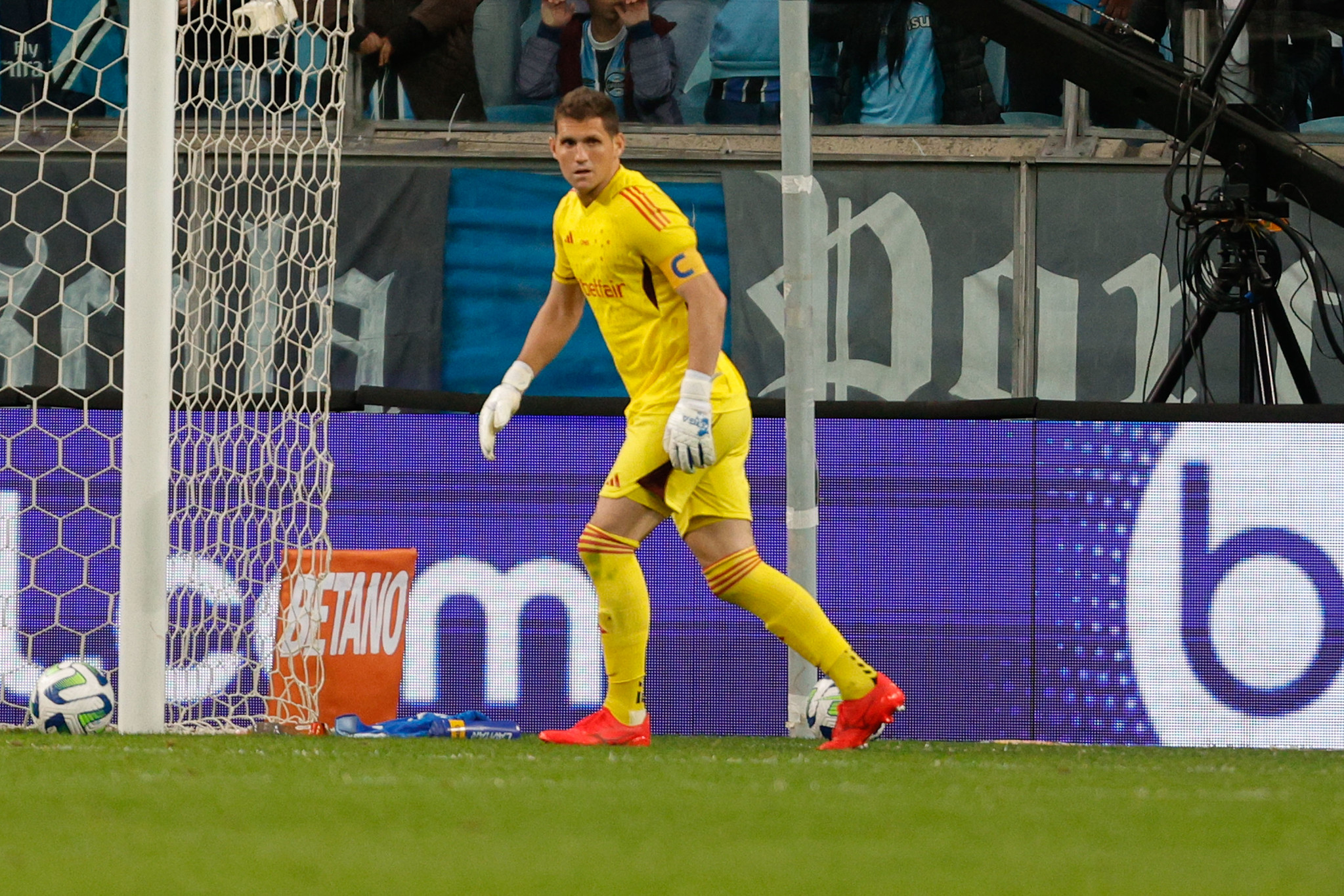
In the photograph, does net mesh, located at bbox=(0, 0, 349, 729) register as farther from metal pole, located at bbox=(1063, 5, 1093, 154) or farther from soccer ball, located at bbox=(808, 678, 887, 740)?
metal pole, located at bbox=(1063, 5, 1093, 154)

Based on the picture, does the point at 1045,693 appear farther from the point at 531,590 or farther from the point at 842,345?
the point at 842,345

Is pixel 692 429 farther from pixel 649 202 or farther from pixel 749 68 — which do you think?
pixel 749 68

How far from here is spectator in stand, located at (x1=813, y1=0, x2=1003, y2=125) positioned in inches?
413

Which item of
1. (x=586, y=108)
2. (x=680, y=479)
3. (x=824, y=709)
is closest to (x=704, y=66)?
(x=586, y=108)

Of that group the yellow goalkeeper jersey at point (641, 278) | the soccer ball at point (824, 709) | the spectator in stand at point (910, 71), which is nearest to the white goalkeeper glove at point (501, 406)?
the yellow goalkeeper jersey at point (641, 278)

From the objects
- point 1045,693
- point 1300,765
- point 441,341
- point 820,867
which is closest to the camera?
point 820,867

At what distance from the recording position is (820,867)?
2.81 m

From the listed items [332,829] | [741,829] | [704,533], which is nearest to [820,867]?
[741,829]

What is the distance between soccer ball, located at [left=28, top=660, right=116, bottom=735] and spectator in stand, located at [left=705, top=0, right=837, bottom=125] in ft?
19.8

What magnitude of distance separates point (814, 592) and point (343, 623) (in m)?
1.55

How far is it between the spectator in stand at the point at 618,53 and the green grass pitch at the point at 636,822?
6.15 metres

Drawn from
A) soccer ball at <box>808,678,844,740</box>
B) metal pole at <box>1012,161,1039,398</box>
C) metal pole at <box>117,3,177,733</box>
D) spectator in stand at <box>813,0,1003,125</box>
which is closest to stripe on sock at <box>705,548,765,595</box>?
soccer ball at <box>808,678,844,740</box>

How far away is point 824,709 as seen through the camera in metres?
5.70

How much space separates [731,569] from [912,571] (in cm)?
133
